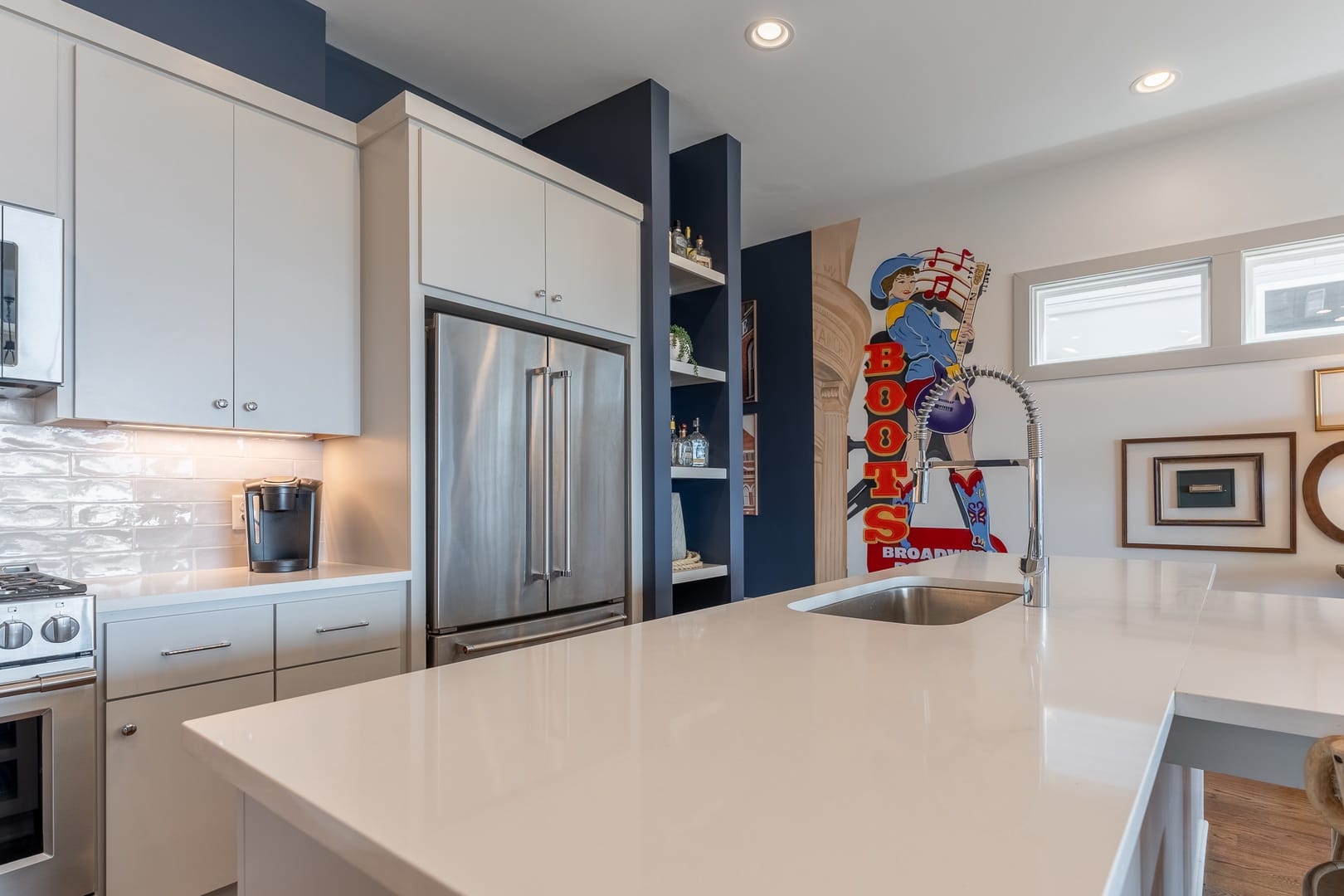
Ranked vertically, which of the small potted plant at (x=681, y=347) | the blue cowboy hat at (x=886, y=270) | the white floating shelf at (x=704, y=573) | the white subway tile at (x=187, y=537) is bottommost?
the white floating shelf at (x=704, y=573)

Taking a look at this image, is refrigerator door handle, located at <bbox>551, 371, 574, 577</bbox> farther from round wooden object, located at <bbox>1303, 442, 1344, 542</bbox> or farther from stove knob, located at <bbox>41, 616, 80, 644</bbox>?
round wooden object, located at <bbox>1303, 442, 1344, 542</bbox>

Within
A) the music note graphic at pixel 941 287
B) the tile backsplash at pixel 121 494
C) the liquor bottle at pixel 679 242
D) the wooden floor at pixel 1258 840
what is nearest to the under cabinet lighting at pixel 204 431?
the tile backsplash at pixel 121 494

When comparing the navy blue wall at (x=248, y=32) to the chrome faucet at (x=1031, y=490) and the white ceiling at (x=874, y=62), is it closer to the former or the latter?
the white ceiling at (x=874, y=62)

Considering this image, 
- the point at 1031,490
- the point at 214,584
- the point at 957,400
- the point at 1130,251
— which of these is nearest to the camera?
the point at 1031,490

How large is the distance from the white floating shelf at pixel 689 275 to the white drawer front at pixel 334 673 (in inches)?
74.6

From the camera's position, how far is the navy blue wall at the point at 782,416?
4551mm

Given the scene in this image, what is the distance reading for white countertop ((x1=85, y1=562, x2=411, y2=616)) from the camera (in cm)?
167

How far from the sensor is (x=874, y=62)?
2.78 meters

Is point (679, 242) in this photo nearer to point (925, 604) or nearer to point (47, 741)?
point (925, 604)

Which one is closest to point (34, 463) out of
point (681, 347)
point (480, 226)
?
point (480, 226)

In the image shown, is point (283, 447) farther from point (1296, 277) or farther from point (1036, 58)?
point (1296, 277)

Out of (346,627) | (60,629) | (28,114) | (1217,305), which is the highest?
(28,114)

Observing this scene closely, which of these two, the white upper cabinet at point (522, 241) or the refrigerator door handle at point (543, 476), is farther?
the refrigerator door handle at point (543, 476)

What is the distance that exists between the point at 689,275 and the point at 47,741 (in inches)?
105
